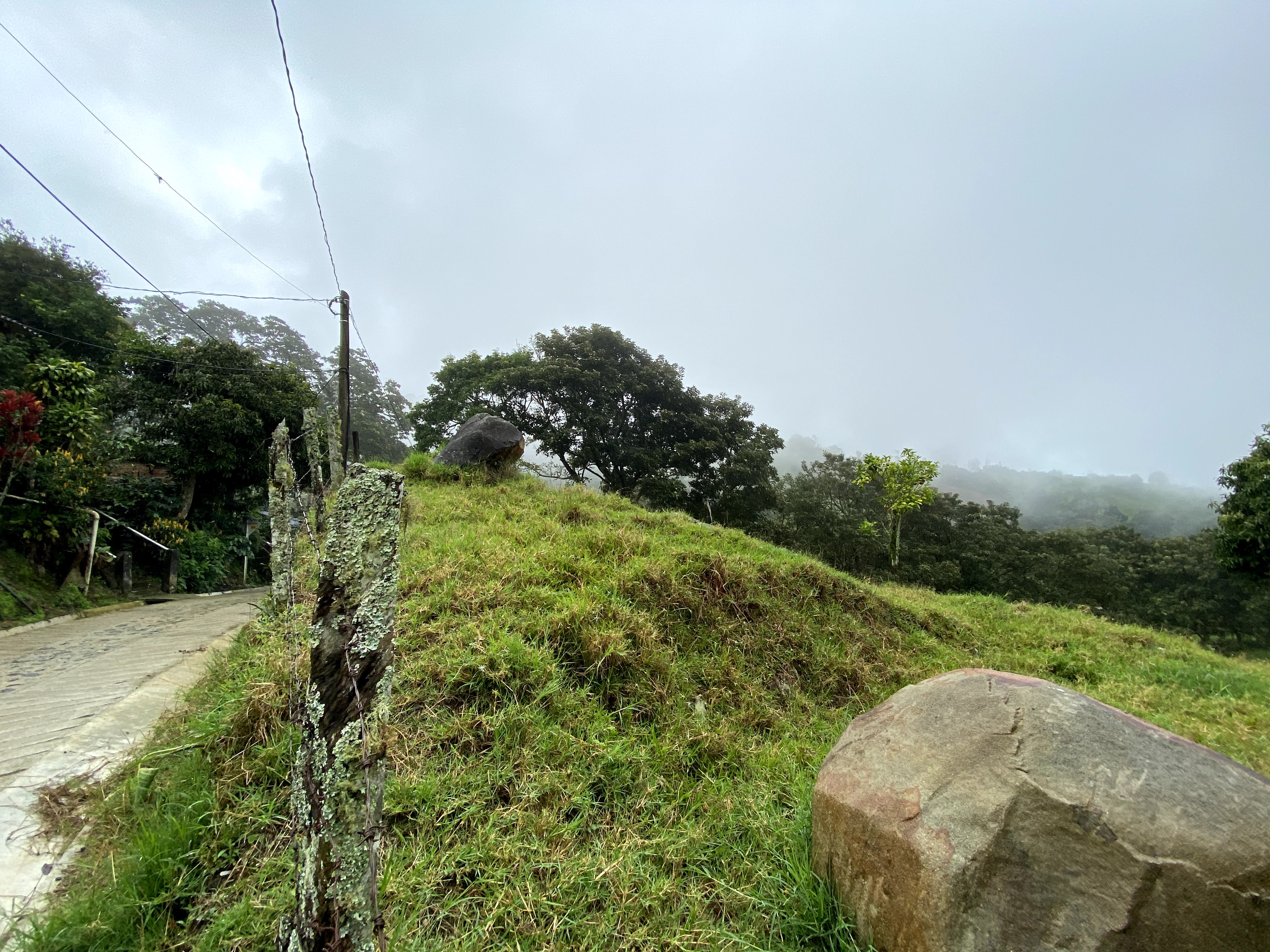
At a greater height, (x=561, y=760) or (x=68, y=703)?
(x=561, y=760)

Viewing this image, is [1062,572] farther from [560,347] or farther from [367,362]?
[367,362]

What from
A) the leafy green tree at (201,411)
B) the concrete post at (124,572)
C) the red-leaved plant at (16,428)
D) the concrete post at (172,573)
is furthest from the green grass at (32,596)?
the leafy green tree at (201,411)

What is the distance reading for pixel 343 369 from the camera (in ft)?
36.8

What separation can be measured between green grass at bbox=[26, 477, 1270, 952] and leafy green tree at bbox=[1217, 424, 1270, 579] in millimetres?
9697

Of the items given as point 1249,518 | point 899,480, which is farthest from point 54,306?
point 1249,518

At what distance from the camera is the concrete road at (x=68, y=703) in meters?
2.14

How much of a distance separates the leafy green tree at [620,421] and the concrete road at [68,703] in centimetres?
1319

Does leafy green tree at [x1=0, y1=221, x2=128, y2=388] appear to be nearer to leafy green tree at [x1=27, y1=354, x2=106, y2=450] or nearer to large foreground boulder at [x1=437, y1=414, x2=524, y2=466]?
leafy green tree at [x1=27, y1=354, x2=106, y2=450]

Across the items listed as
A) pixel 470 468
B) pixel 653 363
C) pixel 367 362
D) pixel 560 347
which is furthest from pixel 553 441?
pixel 367 362

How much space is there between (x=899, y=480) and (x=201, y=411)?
2043cm

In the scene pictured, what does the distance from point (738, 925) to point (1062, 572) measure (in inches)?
1059

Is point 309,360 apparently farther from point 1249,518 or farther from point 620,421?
point 1249,518

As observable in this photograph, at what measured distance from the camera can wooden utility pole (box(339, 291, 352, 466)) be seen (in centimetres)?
1094

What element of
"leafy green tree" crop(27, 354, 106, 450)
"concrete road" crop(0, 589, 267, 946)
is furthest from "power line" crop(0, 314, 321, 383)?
"concrete road" crop(0, 589, 267, 946)
